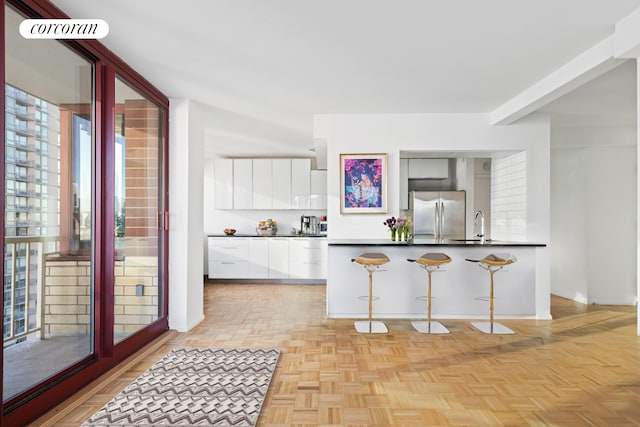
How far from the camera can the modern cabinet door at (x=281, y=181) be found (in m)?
8.41

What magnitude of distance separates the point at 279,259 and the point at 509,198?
4211mm

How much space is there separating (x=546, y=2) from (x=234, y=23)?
205cm

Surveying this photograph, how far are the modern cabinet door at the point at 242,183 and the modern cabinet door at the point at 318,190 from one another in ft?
4.06

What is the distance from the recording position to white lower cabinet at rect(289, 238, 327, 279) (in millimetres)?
8039

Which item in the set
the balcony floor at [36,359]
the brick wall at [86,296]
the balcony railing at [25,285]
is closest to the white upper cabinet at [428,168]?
the brick wall at [86,296]

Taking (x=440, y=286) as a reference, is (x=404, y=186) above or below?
above

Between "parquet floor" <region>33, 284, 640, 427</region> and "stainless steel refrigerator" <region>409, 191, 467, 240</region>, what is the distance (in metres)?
2.22

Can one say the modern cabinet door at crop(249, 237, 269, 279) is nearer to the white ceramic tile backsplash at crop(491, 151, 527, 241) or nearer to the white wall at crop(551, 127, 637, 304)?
the white ceramic tile backsplash at crop(491, 151, 527, 241)

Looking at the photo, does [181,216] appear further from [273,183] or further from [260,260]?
[273,183]

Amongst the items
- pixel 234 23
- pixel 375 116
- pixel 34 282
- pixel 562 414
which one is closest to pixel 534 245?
pixel 375 116

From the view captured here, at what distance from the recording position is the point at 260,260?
8.11m

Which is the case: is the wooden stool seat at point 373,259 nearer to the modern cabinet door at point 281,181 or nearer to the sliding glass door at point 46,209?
the sliding glass door at point 46,209

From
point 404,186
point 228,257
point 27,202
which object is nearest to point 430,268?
point 404,186

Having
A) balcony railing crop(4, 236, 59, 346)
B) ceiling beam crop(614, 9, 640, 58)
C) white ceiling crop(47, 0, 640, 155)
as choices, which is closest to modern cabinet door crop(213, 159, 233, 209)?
white ceiling crop(47, 0, 640, 155)
